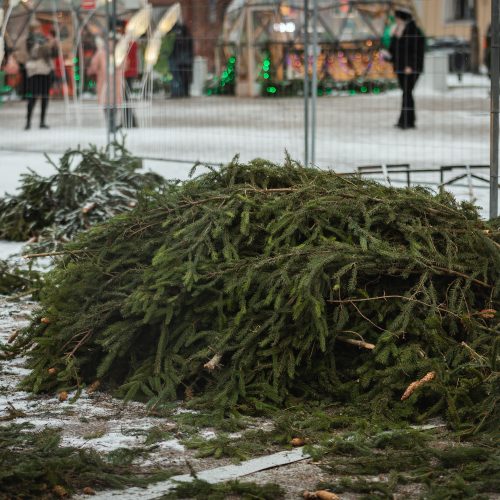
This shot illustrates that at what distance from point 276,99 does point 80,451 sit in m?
10.5

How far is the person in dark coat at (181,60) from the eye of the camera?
14555 mm

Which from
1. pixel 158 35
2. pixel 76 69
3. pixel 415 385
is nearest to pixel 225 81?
pixel 158 35

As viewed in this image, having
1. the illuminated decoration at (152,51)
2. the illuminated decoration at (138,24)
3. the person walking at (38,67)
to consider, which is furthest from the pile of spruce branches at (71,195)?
the person walking at (38,67)

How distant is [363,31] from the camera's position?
17125mm

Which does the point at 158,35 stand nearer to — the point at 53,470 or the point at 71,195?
the point at 71,195

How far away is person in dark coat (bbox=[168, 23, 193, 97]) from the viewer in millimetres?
14555

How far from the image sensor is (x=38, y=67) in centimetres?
1894

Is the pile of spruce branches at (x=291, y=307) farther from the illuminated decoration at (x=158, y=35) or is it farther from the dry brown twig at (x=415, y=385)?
the illuminated decoration at (x=158, y=35)

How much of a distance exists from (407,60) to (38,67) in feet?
19.9

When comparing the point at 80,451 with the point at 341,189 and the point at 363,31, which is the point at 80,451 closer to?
the point at 341,189

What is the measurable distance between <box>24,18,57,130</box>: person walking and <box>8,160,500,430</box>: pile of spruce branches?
39.9ft

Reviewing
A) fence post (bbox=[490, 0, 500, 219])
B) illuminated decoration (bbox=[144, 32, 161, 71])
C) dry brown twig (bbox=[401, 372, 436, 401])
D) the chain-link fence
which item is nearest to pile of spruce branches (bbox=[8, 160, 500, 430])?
dry brown twig (bbox=[401, 372, 436, 401])

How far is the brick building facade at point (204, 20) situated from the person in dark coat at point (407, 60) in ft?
7.37

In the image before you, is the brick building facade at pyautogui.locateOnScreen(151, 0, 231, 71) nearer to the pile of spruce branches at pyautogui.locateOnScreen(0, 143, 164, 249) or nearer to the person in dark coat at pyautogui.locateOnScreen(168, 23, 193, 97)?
the person in dark coat at pyautogui.locateOnScreen(168, 23, 193, 97)
